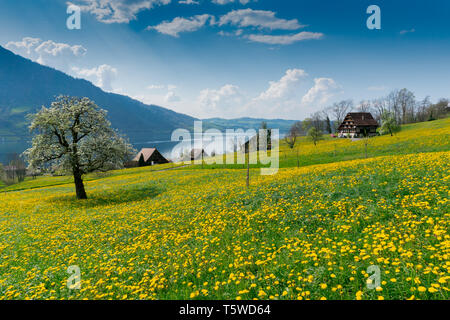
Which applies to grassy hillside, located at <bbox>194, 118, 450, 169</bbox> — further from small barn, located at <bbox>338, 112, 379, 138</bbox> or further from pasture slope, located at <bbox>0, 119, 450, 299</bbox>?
small barn, located at <bbox>338, 112, 379, 138</bbox>

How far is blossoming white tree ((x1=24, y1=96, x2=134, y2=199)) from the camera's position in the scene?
2372 centimetres

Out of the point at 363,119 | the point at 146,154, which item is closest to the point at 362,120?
the point at 363,119

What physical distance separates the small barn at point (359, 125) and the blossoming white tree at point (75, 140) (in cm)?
10574

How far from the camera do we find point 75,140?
25.4m

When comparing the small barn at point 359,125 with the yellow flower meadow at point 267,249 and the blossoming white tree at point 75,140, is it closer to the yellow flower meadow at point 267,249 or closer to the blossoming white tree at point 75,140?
the yellow flower meadow at point 267,249

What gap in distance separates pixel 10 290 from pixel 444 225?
14144 mm

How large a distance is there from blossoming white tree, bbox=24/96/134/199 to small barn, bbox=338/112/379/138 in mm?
105742

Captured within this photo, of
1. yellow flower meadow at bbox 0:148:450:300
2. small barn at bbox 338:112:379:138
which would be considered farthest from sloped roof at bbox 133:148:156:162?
yellow flower meadow at bbox 0:148:450:300

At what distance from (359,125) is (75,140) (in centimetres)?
11324

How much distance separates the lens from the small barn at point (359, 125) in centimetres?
10112

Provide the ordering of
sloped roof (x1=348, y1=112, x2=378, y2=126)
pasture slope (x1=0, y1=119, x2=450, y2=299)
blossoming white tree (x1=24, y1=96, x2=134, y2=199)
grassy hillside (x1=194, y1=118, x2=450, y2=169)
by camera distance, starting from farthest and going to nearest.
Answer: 1. sloped roof (x1=348, y1=112, x2=378, y2=126)
2. grassy hillside (x1=194, y1=118, x2=450, y2=169)
3. blossoming white tree (x1=24, y1=96, x2=134, y2=199)
4. pasture slope (x1=0, y1=119, x2=450, y2=299)

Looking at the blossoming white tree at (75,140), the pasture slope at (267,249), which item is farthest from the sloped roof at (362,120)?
the blossoming white tree at (75,140)

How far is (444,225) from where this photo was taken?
21.5 feet
